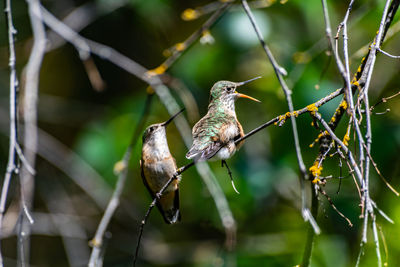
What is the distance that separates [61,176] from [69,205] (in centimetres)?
124

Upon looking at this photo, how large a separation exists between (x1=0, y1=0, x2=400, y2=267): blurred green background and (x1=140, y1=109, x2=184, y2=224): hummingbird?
444 millimetres

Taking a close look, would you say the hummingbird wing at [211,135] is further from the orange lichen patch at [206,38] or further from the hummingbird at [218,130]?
the orange lichen patch at [206,38]

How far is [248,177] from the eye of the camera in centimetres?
433

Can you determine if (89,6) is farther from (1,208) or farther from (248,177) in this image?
(1,208)

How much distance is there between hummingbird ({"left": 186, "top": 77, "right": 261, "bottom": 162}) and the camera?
2147 millimetres

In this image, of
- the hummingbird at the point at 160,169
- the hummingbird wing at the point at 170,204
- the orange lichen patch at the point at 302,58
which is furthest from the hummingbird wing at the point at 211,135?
the orange lichen patch at the point at 302,58

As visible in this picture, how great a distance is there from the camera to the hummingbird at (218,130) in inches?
84.5

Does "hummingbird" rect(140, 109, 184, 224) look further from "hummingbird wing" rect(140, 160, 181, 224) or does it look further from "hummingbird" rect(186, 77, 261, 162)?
"hummingbird" rect(186, 77, 261, 162)

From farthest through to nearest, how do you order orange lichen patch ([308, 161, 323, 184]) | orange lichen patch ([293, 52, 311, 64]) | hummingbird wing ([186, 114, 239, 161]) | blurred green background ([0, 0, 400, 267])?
blurred green background ([0, 0, 400, 267]) < orange lichen patch ([293, 52, 311, 64]) < hummingbird wing ([186, 114, 239, 161]) < orange lichen patch ([308, 161, 323, 184])

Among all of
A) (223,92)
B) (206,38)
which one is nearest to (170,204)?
(223,92)

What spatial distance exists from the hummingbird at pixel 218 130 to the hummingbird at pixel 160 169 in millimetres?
599

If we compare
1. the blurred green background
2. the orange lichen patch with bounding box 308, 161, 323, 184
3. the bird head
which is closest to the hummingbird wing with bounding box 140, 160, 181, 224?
the blurred green background

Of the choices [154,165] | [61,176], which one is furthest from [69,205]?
[154,165]

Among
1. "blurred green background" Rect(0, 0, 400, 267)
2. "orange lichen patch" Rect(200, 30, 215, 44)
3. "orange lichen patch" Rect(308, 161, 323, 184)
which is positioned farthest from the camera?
"blurred green background" Rect(0, 0, 400, 267)
